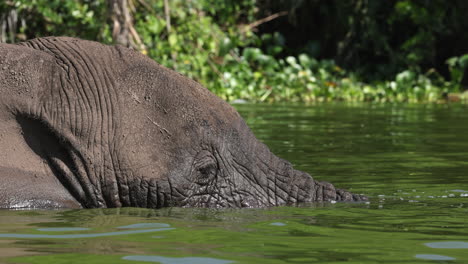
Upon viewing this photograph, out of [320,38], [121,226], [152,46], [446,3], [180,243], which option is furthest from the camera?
[320,38]

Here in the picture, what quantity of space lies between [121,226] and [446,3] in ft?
65.1

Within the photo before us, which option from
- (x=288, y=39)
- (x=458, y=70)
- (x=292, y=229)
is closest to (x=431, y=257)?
(x=292, y=229)

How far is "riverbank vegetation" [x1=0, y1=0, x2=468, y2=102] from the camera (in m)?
19.6

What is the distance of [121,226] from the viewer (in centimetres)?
514

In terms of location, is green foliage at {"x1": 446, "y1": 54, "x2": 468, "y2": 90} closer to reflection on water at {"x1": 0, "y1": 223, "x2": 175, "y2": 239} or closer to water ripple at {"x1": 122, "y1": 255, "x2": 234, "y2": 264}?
reflection on water at {"x1": 0, "y1": 223, "x2": 175, "y2": 239}

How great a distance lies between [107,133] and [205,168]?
649mm

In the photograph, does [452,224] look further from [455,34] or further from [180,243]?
[455,34]

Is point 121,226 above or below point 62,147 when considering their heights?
below

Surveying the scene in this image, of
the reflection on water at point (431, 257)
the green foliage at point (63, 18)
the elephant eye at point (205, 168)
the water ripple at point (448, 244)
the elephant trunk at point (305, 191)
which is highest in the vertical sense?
the green foliage at point (63, 18)

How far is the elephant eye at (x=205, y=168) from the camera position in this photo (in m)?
5.91

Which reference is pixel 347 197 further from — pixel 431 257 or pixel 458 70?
pixel 458 70

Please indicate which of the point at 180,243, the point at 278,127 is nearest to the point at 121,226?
the point at 180,243

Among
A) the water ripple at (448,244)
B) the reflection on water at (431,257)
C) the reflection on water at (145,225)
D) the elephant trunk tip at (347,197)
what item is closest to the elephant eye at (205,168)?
the reflection on water at (145,225)

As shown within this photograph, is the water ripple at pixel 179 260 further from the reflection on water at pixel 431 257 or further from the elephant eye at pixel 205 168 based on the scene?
the elephant eye at pixel 205 168
